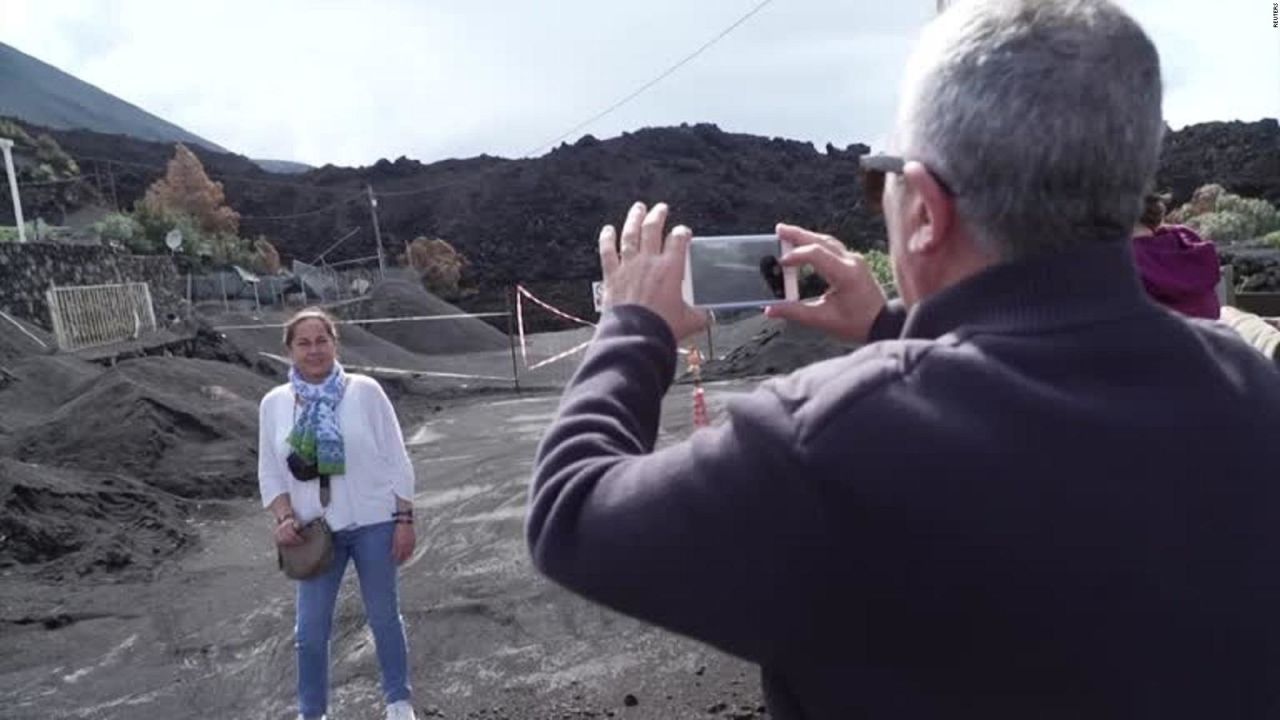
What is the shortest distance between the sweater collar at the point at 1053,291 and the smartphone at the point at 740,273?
499 mm

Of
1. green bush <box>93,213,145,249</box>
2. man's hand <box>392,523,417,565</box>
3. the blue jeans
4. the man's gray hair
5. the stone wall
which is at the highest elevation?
green bush <box>93,213,145,249</box>

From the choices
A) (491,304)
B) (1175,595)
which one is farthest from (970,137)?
(491,304)

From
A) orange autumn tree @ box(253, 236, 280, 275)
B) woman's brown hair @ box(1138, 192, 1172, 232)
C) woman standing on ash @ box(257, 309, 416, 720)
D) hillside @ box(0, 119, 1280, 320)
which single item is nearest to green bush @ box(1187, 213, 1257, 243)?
hillside @ box(0, 119, 1280, 320)

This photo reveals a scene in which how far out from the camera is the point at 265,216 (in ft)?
249

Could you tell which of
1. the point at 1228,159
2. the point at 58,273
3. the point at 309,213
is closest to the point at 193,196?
the point at 58,273

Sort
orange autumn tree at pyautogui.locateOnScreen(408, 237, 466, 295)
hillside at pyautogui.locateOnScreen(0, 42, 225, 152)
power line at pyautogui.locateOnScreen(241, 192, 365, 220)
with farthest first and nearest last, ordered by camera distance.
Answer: hillside at pyautogui.locateOnScreen(0, 42, 225, 152)
power line at pyautogui.locateOnScreen(241, 192, 365, 220)
orange autumn tree at pyautogui.locateOnScreen(408, 237, 466, 295)

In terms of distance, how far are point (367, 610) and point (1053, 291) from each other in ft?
12.3

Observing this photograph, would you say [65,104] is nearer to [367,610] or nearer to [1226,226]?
[1226,226]

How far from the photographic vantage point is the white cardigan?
163 inches

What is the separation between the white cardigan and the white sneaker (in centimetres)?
77

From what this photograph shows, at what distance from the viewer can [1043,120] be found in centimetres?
93

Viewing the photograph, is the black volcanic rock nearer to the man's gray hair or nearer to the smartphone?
the smartphone

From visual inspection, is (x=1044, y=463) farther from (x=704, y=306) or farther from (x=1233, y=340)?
(x=704, y=306)

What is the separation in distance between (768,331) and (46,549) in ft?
47.8
